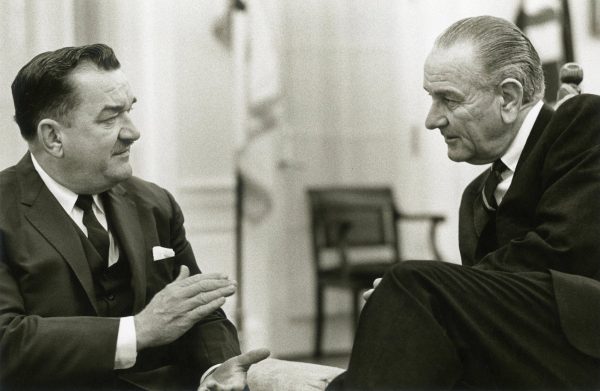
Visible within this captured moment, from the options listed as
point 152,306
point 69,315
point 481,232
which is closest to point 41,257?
point 69,315

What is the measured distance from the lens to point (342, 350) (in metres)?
5.72

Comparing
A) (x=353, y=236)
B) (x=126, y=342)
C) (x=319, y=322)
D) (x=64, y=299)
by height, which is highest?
(x=64, y=299)

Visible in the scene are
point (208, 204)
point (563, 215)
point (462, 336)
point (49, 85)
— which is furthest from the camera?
point (208, 204)

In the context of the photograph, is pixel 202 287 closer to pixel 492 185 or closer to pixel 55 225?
pixel 55 225

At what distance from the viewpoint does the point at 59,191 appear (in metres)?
2.08

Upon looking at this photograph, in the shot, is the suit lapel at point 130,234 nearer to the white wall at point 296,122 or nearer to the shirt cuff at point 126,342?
the shirt cuff at point 126,342

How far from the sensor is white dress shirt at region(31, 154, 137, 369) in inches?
75.8

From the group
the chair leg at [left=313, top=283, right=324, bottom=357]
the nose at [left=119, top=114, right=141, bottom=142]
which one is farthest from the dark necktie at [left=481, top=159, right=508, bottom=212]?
the chair leg at [left=313, top=283, right=324, bottom=357]

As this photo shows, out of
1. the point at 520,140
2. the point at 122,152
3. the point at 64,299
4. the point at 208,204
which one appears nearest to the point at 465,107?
the point at 520,140

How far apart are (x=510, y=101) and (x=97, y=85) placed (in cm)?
104

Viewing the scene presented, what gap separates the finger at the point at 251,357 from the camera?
1932 millimetres

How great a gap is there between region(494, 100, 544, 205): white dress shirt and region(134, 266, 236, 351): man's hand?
73 cm

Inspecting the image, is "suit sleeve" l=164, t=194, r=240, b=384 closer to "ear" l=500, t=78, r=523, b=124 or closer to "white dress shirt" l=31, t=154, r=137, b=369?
"white dress shirt" l=31, t=154, r=137, b=369

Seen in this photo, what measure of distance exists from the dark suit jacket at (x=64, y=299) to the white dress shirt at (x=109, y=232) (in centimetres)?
2
